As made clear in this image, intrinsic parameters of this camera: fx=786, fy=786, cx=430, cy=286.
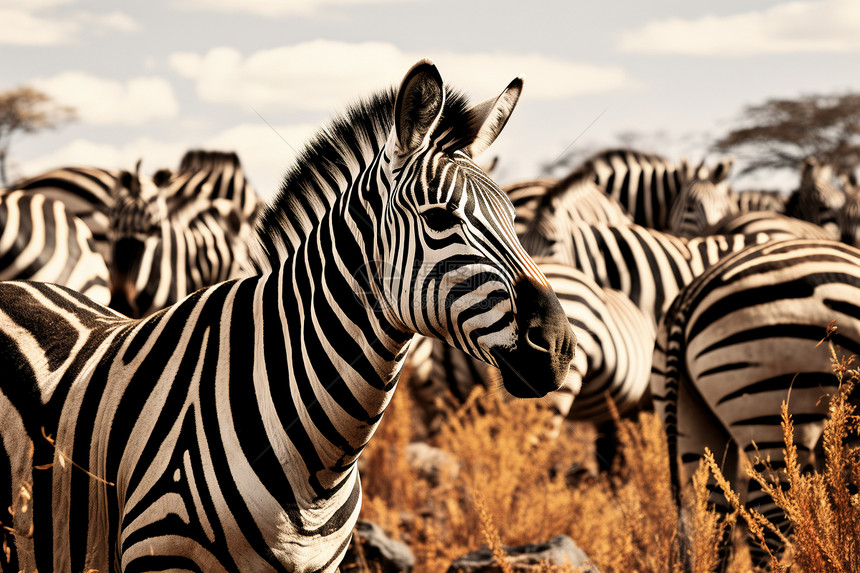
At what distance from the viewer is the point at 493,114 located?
90.4 inches

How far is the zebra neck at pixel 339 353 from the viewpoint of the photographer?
85.2 inches

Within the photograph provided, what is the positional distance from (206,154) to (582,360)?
8.27 meters

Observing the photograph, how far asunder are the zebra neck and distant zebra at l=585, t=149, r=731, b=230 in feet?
30.6

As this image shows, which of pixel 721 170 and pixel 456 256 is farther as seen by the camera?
pixel 721 170

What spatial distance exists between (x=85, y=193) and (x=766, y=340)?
301 inches

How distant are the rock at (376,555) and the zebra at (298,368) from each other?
1.80 metres

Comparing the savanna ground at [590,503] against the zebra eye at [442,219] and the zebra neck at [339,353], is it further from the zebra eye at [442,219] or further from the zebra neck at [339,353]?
the zebra eye at [442,219]

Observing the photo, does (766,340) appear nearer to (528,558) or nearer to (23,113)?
(528,558)

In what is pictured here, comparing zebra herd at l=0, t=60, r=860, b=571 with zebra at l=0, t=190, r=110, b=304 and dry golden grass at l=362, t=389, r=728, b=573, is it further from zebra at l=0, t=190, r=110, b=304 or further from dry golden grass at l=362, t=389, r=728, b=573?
zebra at l=0, t=190, r=110, b=304

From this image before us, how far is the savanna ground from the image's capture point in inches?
99.3

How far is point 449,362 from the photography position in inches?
260

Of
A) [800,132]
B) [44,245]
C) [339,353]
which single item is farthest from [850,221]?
[800,132]

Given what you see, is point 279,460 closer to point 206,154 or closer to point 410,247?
point 410,247

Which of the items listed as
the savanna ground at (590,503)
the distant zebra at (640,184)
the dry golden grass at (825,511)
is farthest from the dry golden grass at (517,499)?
the distant zebra at (640,184)
